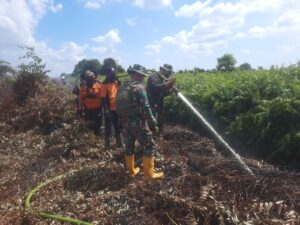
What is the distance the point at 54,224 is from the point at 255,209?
115 inches

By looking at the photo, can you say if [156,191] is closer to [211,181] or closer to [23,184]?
[211,181]

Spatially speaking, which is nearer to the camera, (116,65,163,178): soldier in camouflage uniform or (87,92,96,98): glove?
(116,65,163,178): soldier in camouflage uniform

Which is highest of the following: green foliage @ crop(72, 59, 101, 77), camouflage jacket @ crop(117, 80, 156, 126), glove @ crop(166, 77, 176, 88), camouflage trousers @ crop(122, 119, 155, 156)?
green foliage @ crop(72, 59, 101, 77)

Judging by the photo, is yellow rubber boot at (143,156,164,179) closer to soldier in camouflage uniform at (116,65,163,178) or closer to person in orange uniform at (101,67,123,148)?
soldier in camouflage uniform at (116,65,163,178)

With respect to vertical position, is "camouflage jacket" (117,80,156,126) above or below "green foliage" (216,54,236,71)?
below

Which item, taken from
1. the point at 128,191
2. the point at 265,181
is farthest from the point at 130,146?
the point at 265,181

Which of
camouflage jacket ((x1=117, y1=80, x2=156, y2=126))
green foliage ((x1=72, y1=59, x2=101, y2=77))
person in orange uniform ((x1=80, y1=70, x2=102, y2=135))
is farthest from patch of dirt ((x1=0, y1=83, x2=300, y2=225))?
green foliage ((x1=72, y1=59, x2=101, y2=77))

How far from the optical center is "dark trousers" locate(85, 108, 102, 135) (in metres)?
11.4

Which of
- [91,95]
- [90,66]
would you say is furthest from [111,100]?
[90,66]

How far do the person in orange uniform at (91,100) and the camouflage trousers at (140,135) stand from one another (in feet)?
10.4

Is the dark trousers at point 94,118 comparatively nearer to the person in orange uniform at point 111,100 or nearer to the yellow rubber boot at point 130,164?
the person in orange uniform at point 111,100

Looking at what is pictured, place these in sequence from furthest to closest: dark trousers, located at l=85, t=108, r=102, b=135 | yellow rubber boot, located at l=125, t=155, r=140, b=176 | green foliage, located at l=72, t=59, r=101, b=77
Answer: green foliage, located at l=72, t=59, r=101, b=77 → dark trousers, located at l=85, t=108, r=102, b=135 → yellow rubber boot, located at l=125, t=155, r=140, b=176

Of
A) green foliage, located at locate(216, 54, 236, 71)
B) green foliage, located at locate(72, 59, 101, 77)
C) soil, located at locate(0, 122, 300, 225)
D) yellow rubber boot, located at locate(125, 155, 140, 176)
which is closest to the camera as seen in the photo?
soil, located at locate(0, 122, 300, 225)

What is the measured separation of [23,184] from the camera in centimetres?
838
